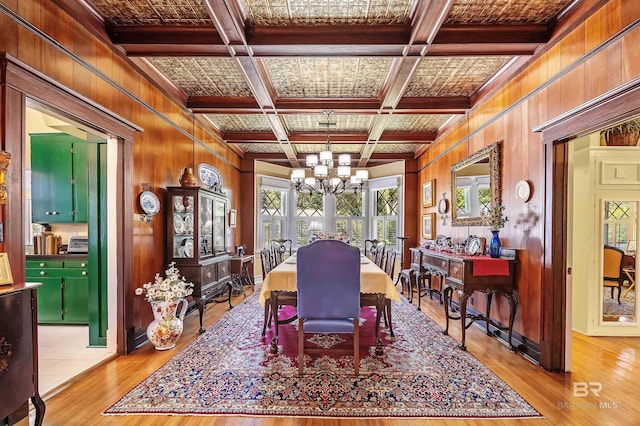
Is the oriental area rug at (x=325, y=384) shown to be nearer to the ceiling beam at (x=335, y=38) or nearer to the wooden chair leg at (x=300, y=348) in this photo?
the wooden chair leg at (x=300, y=348)

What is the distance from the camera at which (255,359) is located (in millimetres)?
3049

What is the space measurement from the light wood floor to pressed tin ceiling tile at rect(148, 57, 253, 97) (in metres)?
3.02

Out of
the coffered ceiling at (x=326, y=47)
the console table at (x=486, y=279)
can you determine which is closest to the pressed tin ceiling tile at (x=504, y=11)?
the coffered ceiling at (x=326, y=47)

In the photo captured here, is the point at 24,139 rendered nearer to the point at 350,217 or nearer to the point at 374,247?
the point at 374,247

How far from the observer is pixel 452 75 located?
3705 millimetres

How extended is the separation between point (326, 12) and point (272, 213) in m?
5.88

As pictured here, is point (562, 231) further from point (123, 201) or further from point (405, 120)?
point (123, 201)

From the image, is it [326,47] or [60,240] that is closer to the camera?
[326,47]

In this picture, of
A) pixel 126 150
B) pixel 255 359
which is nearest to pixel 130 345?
pixel 255 359

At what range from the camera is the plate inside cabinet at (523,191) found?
3193 mm

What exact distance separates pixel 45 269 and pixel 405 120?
5.46m

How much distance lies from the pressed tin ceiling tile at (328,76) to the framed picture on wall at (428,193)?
8.48ft

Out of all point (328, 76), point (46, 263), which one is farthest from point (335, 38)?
point (46, 263)

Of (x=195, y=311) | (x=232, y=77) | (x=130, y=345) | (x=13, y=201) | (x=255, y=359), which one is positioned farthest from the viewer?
(x=195, y=311)
